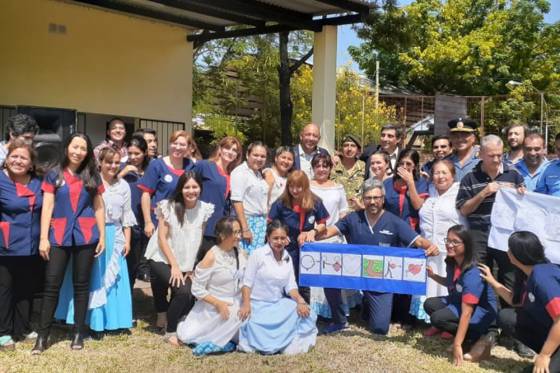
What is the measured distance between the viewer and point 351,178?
20.6ft

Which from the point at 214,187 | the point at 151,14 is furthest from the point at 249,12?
the point at 214,187

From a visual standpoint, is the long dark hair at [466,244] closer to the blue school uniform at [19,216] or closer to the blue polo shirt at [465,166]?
the blue polo shirt at [465,166]

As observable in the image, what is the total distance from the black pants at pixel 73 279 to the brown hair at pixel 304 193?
1.70m

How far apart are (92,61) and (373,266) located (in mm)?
9547

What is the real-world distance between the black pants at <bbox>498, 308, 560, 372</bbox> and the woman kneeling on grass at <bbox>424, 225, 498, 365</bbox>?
0.72ft

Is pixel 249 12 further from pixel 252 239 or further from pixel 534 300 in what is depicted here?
pixel 534 300

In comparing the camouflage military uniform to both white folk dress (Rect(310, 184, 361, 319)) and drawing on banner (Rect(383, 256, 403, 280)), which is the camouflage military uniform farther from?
drawing on banner (Rect(383, 256, 403, 280))

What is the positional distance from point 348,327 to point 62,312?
2.62 m

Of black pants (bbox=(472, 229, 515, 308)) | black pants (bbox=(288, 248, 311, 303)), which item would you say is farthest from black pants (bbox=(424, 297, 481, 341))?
black pants (bbox=(288, 248, 311, 303))

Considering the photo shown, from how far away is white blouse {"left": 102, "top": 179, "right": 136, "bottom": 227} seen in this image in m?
5.18

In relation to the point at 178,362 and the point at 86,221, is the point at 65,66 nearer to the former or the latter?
the point at 86,221

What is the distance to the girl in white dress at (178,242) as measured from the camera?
506 centimetres

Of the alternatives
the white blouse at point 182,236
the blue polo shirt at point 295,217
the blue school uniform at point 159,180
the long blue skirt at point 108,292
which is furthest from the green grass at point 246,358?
the blue school uniform at point 159,180

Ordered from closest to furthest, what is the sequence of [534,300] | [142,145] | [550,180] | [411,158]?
[534,300] < [550,180] < [411,158] < [142,145]
